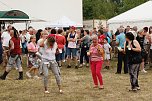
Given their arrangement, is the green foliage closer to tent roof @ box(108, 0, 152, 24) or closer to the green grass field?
tent roof @ box(108, 0, 152, 24)

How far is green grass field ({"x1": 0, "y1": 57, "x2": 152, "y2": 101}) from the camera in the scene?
410 inches

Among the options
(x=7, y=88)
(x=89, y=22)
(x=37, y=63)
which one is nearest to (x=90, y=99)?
(x=7, y=88)

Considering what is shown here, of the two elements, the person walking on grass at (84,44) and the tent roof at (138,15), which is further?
the tent roof at (138,15)

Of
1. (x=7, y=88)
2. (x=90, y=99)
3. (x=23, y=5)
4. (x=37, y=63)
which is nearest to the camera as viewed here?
(x=90, y=99)

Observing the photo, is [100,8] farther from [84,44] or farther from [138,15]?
[84,44]

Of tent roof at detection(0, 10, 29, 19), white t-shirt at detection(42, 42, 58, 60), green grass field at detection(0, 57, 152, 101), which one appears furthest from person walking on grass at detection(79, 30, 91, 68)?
tent roof at detection(0, 10, 29, 19)

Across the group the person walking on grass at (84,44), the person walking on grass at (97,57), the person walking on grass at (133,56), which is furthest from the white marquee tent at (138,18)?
the person walking on grass at (133,56)

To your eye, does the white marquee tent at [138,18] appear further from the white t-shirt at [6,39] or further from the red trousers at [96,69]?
the red trousers at [96,69]

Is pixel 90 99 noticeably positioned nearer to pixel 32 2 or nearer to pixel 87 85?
pixel 87 85

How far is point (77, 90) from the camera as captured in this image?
11.6m

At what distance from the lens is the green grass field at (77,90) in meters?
10.4

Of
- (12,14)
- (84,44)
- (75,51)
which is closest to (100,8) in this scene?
(12,14)

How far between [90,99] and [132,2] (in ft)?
185

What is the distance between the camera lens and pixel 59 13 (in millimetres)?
42812
